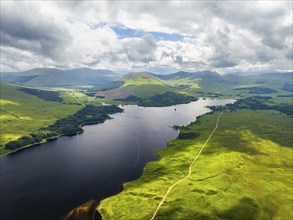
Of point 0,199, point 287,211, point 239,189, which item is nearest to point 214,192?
point 239,189

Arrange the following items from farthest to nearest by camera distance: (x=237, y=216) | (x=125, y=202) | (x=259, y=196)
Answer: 1. (x=259, y=196)
2. (x=125, y=202)
3. (x=237, y=216)

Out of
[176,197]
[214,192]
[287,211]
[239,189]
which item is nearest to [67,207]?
[176,197]

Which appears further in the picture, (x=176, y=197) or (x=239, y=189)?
(x=239, y=189)

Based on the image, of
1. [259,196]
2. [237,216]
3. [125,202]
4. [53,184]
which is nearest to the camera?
[237,216]

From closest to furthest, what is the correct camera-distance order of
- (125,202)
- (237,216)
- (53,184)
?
(237,216)
(125,202)
(53,184)

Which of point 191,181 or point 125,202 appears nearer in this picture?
point 125,202

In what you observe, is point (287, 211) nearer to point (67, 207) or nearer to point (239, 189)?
point (239, 189)

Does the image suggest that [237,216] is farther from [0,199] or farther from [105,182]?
[0,199]

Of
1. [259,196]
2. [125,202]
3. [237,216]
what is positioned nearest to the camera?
[237,216]

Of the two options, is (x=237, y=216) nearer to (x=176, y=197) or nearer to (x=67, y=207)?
(x=176, y=197)
